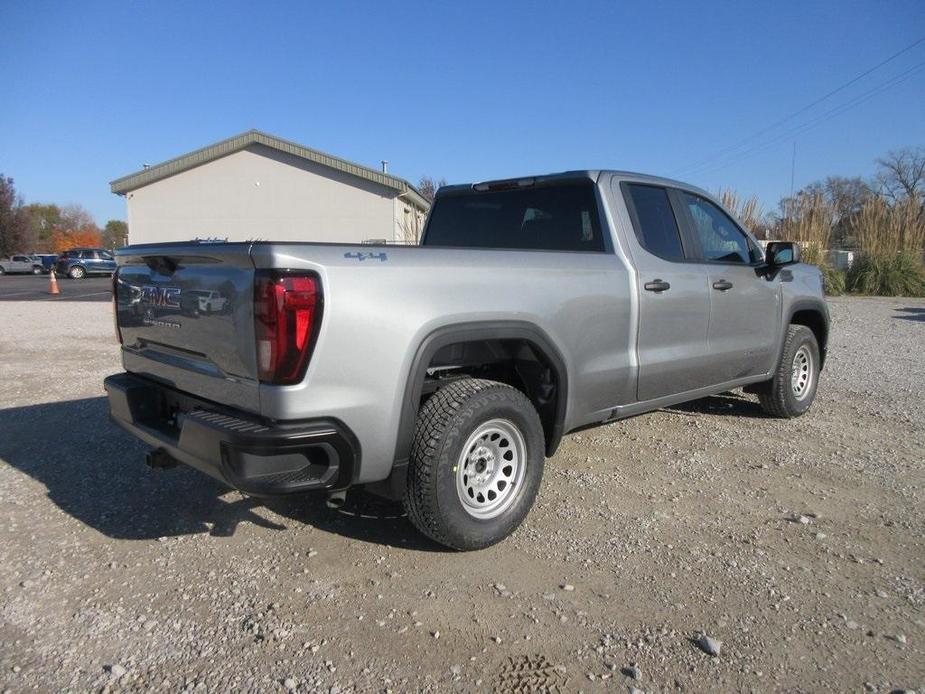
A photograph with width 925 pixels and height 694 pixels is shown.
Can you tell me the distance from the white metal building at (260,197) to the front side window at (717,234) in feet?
65.1

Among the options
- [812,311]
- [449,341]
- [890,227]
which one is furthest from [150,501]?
[890,227]

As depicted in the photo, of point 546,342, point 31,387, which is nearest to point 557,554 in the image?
point 546,342

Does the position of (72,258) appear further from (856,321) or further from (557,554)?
(557,554)

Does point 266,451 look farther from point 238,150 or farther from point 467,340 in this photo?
point 238,150

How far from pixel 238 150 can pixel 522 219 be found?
76.3 ft

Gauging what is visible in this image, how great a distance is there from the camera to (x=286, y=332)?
2.52m

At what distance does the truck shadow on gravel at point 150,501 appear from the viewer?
11.7ft

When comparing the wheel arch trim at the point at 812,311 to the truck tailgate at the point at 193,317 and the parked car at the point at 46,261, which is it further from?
the parked car at the point at 46,261

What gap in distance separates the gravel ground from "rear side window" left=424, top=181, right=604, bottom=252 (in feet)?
5.05

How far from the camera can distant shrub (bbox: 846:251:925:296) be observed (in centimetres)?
1736

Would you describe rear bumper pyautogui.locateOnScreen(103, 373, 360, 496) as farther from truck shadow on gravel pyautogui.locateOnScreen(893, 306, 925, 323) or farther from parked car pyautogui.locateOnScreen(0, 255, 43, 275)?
parked car pyautogui.locateOnScreen(0, 255, 43, 275)

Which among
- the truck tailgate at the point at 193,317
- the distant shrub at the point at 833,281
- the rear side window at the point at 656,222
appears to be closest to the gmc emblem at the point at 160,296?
the truck tailgate at the point at 193,317

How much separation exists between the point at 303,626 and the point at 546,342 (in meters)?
1.75

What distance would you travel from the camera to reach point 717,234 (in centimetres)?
493
